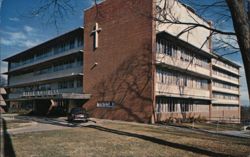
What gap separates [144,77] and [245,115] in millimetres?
60564

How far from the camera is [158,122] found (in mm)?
33406

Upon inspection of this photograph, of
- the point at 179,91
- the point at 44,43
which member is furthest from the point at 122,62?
the point at 44,43

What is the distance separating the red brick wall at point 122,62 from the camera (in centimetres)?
3359

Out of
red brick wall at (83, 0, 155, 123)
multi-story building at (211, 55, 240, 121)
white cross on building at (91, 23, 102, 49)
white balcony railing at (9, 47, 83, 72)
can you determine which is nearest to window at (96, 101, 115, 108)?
red brick wall at (83, 0, 155, 123)

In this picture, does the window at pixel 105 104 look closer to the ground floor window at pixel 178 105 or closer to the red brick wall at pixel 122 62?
the red brick wall at pixel 122 62

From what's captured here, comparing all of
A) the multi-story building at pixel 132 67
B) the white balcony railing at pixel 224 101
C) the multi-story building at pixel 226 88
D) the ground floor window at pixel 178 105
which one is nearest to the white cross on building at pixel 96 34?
the multi-story building at pixel 132 67

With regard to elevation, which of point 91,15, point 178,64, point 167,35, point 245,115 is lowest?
point 245,115

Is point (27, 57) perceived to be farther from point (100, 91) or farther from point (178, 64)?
point (178, 64)

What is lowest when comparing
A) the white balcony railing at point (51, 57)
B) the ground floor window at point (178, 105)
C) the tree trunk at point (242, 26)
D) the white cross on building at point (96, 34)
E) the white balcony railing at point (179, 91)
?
the ground floor window at point (178, 105)

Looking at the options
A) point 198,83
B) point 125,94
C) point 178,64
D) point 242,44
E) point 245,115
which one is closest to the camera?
point 242,44

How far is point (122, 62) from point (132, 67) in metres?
2.08

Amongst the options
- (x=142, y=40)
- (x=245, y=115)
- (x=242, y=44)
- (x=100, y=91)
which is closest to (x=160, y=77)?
(x=142, y=40)

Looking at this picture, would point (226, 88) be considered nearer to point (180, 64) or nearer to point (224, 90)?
point (224, 90)

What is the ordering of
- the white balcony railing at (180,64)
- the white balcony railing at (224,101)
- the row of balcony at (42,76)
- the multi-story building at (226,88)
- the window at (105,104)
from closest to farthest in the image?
the white balcony railing at (180,64) < the window at (105,104) < the row of balcony at (42,76) < the white balcony railing at (224,101) < the multi-story building at (226,88)
